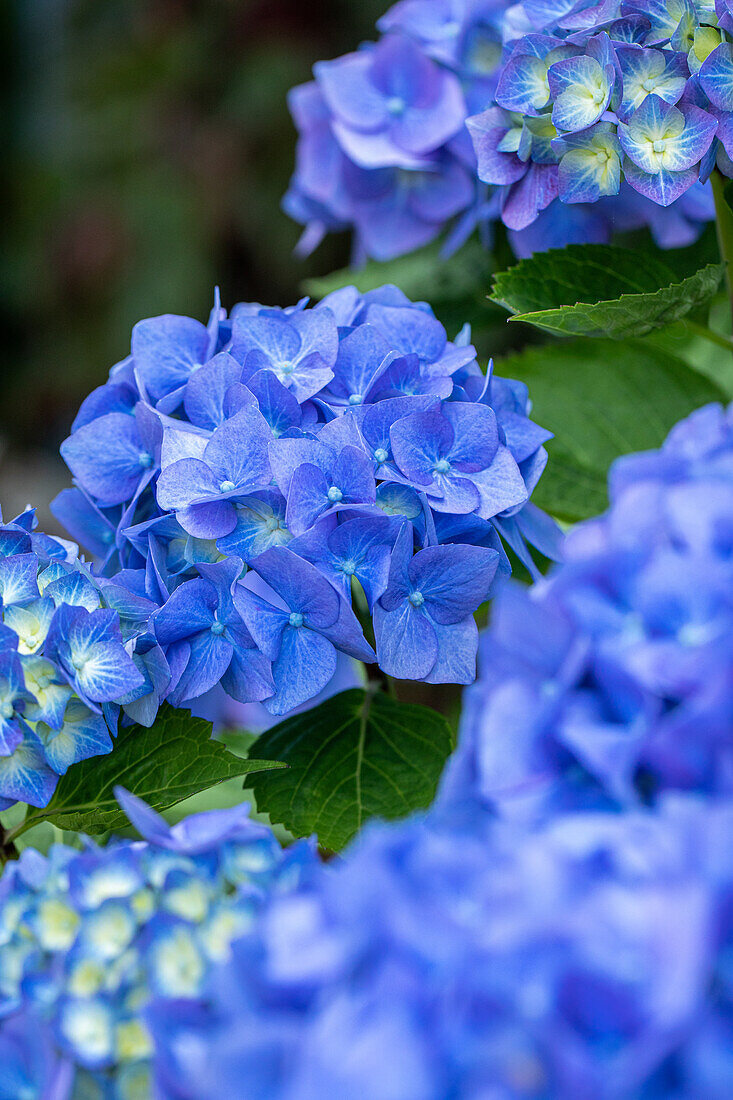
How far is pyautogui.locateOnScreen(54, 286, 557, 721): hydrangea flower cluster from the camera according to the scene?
455 millimetres

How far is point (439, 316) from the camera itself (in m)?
Result: 0.82

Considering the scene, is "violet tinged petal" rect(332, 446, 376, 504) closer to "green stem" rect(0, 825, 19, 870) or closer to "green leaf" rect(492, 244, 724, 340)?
"green leaf" rect(492, 244, 724, 340)

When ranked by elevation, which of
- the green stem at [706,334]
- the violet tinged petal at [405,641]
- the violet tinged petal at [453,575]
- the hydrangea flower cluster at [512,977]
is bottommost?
the green stem at [706,334]

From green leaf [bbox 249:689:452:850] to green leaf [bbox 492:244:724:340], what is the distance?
0.19 metres

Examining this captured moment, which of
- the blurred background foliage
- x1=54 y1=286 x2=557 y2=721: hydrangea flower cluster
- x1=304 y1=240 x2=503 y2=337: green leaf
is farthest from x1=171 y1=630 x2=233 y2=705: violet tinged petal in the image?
the blurred background foliage

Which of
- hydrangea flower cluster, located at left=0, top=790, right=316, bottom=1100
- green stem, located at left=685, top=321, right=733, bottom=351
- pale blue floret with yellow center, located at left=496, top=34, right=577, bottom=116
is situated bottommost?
green stem, located at left=685, top=321, right=733, bottom=351

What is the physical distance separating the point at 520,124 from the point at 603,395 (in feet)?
0.71

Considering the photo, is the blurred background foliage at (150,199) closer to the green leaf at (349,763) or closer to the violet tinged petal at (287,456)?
the green leaf at (349,763)

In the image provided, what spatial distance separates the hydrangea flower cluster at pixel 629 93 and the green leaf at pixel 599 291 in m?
0.05

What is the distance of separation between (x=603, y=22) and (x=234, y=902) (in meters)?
0.39

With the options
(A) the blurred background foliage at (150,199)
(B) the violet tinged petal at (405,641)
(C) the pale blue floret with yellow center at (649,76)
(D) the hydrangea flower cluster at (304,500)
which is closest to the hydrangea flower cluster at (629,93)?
(C) the pale blue floret with yellow center at (649,76)

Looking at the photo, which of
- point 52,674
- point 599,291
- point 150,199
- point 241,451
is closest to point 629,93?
point 599,291

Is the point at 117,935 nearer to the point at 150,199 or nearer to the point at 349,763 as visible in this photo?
the point at 349,763

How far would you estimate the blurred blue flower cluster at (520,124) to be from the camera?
0.51 m
